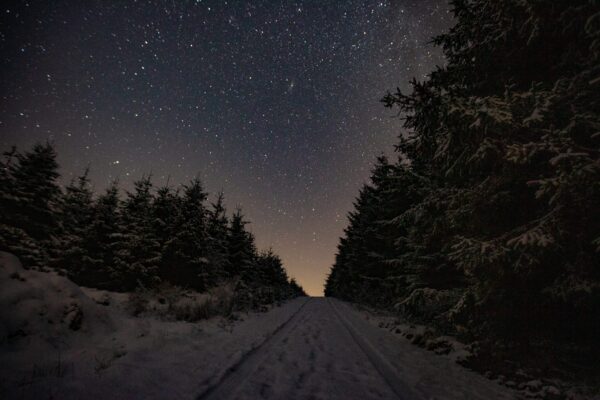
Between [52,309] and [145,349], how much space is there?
199cm

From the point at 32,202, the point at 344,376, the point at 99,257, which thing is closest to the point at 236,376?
the point at 344,376

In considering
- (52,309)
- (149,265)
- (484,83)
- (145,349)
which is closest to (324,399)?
(145,349)

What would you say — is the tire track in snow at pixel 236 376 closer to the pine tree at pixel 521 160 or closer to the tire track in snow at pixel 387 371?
the tire track in snow at pixel 387 371

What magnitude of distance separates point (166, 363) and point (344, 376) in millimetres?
3004

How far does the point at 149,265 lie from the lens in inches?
820

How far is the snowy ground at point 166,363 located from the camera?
4.04 m

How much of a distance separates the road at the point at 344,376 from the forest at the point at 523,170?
1248 millimetres

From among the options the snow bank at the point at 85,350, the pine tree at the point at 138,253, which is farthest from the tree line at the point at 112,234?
the snow bank at the point at 85,350

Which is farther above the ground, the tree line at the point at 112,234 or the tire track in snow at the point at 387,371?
the tree line at the point at 112,234

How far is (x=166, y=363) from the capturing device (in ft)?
17.1

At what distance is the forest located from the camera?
16.0 ft

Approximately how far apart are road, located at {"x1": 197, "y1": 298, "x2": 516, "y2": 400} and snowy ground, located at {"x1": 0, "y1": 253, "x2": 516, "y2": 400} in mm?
17

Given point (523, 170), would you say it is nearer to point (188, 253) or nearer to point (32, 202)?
point (188, 253)

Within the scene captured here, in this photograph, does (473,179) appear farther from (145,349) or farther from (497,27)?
(145,349)
